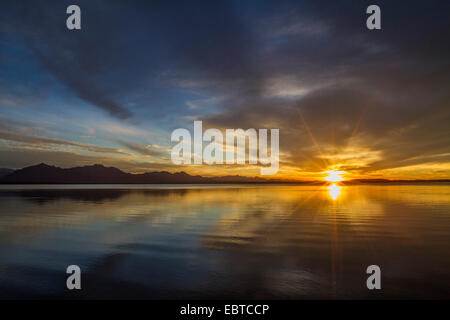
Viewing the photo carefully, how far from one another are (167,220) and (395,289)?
51.1 ft

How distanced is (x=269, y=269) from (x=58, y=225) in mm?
15287

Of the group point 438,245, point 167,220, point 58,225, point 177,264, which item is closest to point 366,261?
point 438,245

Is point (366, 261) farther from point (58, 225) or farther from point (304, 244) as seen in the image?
point (58, 225)

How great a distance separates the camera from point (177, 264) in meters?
9.88

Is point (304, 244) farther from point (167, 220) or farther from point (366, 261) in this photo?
point (167, 220)

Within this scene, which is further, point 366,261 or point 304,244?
point 304,244
